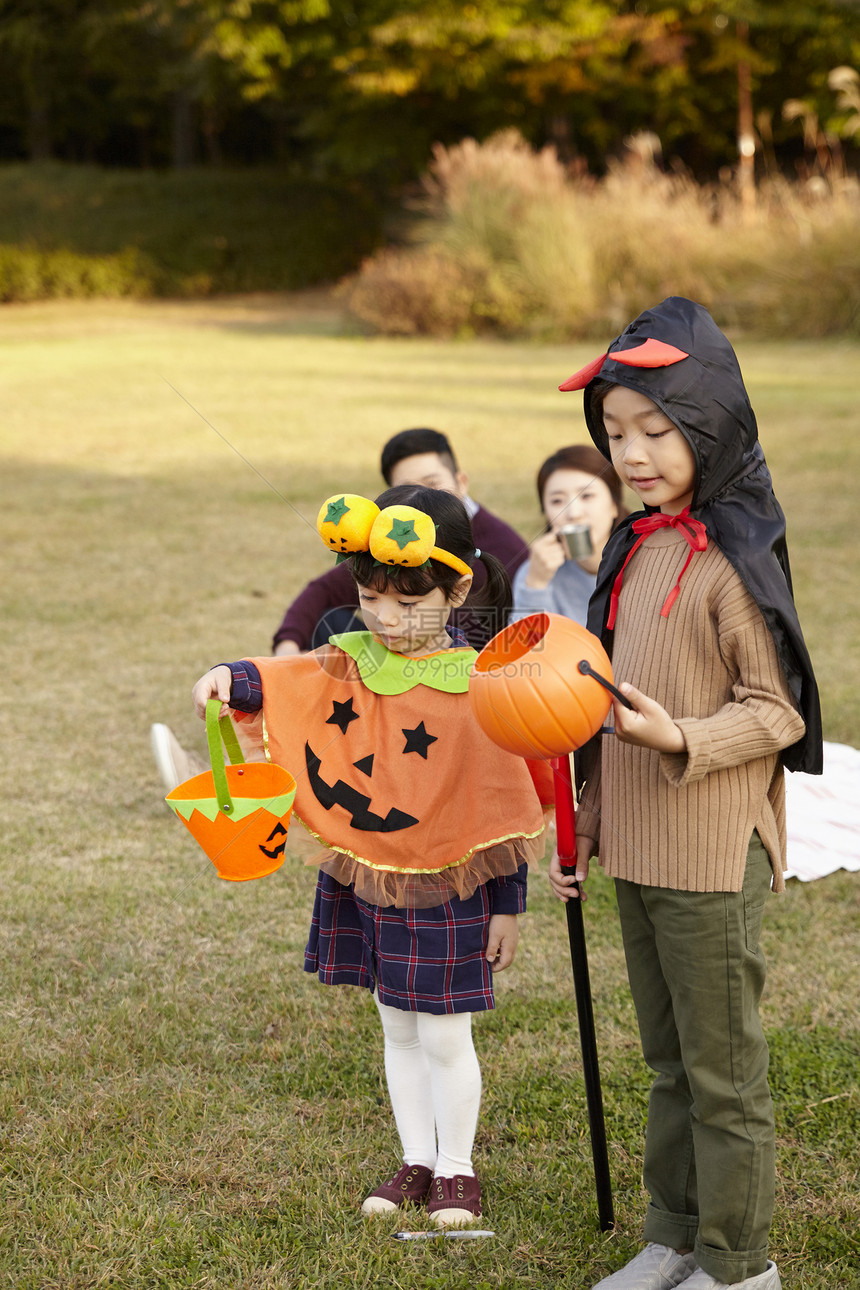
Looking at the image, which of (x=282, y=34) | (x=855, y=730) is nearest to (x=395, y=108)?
(x=282, y=34)

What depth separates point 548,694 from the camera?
1.68 metres

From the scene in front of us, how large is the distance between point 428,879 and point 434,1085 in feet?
1.41

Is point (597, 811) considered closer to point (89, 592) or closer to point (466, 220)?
point (89, 592)

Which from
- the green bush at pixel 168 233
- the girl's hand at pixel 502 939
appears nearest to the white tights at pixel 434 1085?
the girl's hand at pixel 502 939

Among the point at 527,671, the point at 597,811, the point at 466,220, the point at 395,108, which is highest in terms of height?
the point at 395,108

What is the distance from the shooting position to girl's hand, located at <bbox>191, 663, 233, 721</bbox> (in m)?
1.98

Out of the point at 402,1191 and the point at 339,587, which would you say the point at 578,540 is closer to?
the point at 339,587

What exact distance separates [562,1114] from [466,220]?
1492 cm

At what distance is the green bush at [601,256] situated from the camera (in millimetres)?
13781

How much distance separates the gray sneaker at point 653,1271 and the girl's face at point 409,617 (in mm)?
1099

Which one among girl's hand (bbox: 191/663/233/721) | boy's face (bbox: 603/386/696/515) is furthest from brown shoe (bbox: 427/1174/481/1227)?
boy's face (bbox: 603/386/696/515)

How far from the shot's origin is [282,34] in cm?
2366

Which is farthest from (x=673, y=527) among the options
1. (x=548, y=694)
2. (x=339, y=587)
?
(x=339, y=587)

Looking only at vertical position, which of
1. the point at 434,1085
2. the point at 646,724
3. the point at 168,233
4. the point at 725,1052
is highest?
the point at 168,233
